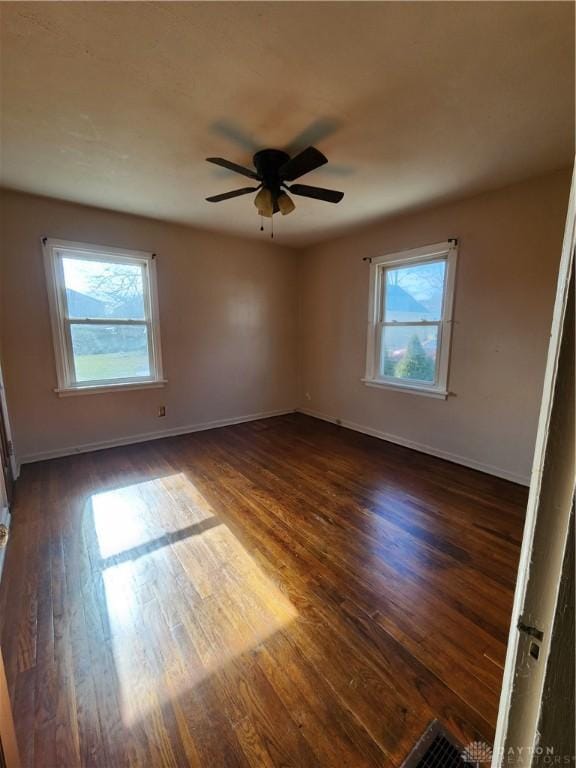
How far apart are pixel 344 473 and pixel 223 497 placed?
3.82 feet

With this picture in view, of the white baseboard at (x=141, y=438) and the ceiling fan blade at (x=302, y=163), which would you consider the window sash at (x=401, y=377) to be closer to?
the white baseboard at (x=141, y=438)

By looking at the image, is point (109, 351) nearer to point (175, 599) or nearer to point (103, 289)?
point (103, 289)

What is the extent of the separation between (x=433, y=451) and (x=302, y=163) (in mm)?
2977

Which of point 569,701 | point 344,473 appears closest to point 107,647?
Answer: point 569,701

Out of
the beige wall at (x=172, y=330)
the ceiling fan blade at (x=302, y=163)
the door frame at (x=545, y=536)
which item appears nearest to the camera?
the door frame at (x=545, y=536)

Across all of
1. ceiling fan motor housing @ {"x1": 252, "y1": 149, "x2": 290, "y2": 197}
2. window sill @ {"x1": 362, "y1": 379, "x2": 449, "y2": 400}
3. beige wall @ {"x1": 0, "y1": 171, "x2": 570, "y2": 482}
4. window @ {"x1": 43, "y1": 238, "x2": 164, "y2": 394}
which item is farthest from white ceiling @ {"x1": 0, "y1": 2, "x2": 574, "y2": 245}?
window sill @ {"x1": 362, "y1": 379, "x2": 449, "y2": 400}

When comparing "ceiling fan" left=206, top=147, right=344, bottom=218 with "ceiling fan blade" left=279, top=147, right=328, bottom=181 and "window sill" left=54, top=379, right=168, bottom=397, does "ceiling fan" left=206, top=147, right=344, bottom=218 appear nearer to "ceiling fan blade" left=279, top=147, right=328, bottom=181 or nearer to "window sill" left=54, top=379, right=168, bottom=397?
"ceiling fan blade" left=279, top=147, right=328, bottom=181

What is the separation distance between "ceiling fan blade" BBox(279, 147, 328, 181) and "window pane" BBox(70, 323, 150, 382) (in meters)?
→ 2.51

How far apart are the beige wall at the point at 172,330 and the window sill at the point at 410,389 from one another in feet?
5.12

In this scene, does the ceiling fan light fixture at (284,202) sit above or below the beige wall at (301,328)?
above

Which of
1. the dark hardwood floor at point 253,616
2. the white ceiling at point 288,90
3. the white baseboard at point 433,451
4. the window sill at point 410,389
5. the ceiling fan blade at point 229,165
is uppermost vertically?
the white ceiling at point 288,90

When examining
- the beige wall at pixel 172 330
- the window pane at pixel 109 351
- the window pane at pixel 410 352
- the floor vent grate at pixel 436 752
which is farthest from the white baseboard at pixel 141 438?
the floor vent grate at pixel 436 752

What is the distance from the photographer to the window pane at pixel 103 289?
333 cm

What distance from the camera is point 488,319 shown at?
2.93 meters
